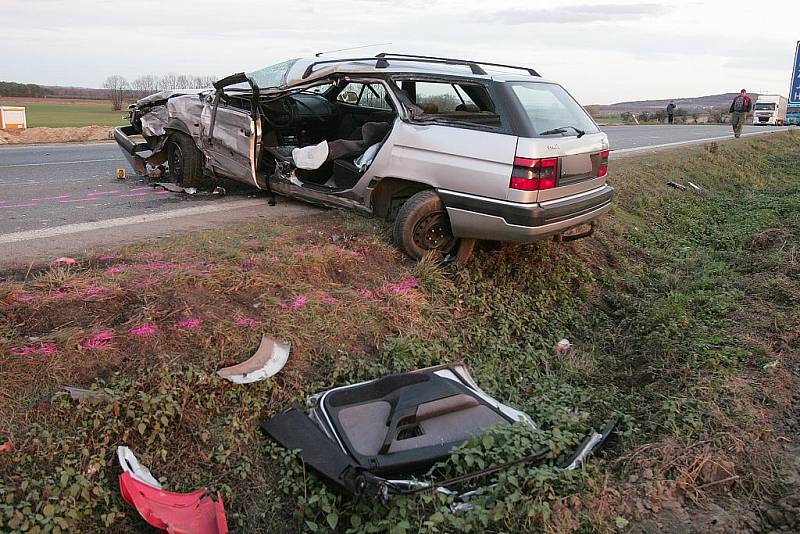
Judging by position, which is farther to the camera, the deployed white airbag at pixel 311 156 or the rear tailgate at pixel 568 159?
the deployed white airbag at pixel 311 156

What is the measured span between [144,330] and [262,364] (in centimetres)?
76

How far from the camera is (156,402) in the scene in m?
3.63

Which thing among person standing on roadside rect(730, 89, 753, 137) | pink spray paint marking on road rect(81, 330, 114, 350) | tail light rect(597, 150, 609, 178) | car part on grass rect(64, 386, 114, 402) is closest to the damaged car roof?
tail light rect(597, 150, 609, 178)

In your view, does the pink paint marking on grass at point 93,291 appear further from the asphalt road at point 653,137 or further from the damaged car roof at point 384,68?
the asphalt road at point 653,137

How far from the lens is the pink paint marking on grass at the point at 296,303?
4789mm

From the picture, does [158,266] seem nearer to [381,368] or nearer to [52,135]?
[381,368]

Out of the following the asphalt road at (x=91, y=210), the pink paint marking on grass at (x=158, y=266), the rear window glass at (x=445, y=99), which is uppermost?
the rear window glass at (x=445, y=99)

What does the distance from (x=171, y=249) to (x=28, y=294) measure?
1297mm

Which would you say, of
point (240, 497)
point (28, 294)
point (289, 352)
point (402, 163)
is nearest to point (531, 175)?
point (402, 163)

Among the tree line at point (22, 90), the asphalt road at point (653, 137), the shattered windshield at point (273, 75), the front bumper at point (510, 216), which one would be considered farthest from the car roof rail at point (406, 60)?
the tree line at point (22, 90)

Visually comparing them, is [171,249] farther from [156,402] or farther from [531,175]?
[531,175]

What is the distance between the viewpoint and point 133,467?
338 centimetres

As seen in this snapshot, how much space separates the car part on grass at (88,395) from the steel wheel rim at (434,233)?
306cm

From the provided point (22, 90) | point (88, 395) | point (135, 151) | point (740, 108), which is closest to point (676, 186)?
point (135, 151)
